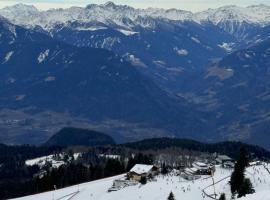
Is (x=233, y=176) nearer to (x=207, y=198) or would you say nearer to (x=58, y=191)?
(x=207, y=198)

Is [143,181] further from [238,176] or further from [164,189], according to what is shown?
[238,176]

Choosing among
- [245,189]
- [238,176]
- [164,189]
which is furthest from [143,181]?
[245,189]

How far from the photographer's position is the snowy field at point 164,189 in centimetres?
11294

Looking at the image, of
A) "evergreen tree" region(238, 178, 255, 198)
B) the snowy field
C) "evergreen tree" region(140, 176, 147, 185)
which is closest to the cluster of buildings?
"evergreen tree" region(140, 176, 147, 185)

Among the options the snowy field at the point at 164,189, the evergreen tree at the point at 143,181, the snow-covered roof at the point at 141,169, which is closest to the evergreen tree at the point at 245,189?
the snowy field at the point at 164,189

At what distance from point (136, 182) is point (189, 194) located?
22741mm

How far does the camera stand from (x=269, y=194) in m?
75.1

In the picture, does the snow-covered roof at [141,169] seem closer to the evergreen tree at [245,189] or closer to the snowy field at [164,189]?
the snowy field at [164,189]

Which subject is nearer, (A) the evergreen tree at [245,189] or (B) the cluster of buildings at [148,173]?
(A) the evergreen tree at [245,189]

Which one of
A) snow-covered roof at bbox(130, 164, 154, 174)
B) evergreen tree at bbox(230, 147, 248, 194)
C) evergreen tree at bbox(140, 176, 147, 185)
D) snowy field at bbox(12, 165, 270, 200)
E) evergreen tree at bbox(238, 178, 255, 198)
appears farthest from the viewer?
snow-covered roof at bbox(130, 164, 154, 174)

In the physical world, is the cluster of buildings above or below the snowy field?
above

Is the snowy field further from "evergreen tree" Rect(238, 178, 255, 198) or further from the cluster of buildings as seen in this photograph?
"evergreen tree" Rect(238, 178, 255, 198)

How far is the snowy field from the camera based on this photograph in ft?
371

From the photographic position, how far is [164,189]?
122m
